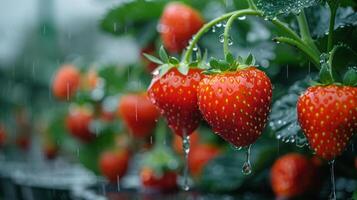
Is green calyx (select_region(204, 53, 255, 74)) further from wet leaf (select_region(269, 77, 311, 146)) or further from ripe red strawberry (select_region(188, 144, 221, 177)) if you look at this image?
ripe red strawberry (select_region(188, 144, 221, 177))

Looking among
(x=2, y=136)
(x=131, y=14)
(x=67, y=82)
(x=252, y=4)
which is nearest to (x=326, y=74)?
(x=252, y=4)

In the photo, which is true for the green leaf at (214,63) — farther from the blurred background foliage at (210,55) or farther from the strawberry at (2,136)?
the strawberry at (2,136)

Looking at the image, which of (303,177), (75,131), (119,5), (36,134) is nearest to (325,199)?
(303,177)

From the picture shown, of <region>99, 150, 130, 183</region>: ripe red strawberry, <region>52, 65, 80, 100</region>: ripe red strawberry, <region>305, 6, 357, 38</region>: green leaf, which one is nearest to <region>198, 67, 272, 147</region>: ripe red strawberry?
<region>305, 6, 357, 38</region>: green leaf

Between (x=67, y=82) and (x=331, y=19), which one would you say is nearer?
(x=331, y=19)

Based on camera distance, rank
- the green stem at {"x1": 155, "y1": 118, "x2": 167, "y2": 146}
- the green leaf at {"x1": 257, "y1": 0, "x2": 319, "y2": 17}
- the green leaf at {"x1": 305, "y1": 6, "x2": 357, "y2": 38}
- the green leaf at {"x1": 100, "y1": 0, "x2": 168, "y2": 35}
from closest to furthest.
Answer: the green leaf at {"x1": 257, "y1": 0, "x2": 319, "y2": 17}, the green leaf at {"x1": 305, "y1": 6, "x2": 357, "y2": 38}, the green leaf at {"x1": 100, "y1": 0, "x2": 168, "y2": 35}, the green stem at {"x1": 155, "y1": 118, "x2": 167, "y2": 146}

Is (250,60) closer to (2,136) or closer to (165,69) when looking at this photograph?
(165,69)

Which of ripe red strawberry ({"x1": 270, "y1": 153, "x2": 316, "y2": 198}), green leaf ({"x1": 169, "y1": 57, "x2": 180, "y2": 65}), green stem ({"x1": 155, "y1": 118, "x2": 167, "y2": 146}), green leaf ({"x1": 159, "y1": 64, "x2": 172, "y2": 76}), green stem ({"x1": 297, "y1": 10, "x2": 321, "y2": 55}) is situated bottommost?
green stem ({"x1": 155, "y1": 118, "x2": 167, "y2": 146})
